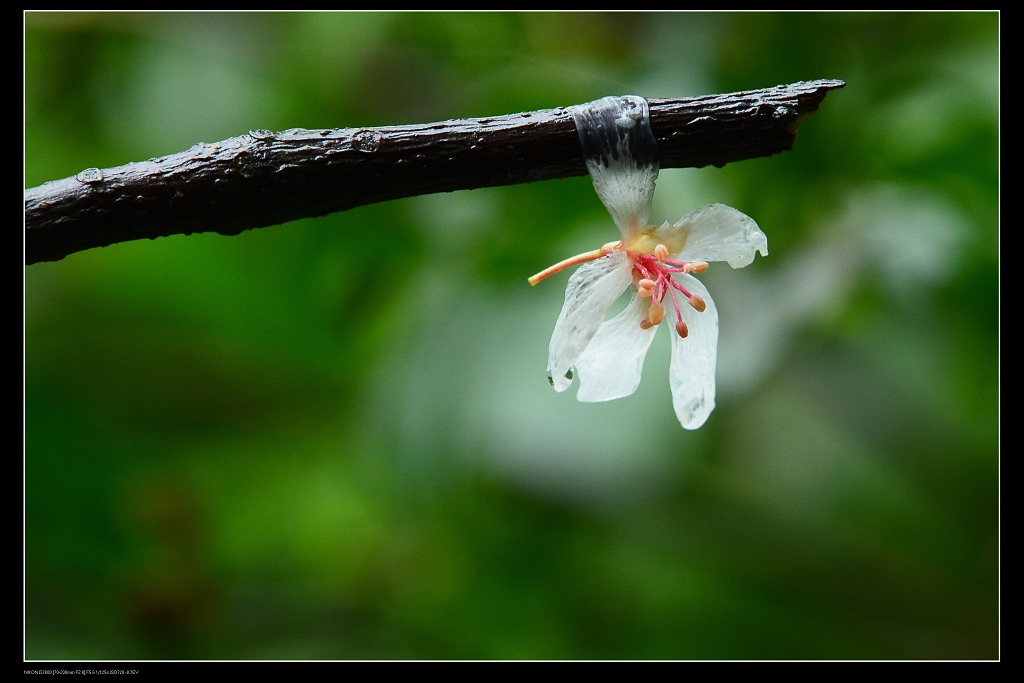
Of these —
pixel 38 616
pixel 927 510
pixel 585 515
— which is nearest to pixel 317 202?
pixel 585 515

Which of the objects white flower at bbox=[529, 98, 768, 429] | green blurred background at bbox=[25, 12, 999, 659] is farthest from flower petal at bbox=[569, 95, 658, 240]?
green blurred background at bbox=[25, 12, 999, 659]

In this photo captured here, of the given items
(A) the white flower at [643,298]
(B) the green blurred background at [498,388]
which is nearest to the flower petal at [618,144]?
(A) the white flower at [643,298]

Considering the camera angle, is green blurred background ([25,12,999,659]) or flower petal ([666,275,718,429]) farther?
green blurred background ([25,12,999,659])

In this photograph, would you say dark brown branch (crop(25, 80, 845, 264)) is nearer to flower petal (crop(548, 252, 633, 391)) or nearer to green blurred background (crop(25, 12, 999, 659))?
flower petal (crop(548, 252, 633, 391))

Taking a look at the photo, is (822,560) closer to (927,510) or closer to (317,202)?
(927,510)

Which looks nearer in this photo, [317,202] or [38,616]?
[317,202]

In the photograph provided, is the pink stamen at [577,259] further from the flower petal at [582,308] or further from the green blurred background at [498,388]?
the green blurred background at [498,388]

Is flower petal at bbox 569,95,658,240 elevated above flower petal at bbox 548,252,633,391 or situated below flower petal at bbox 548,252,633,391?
above
